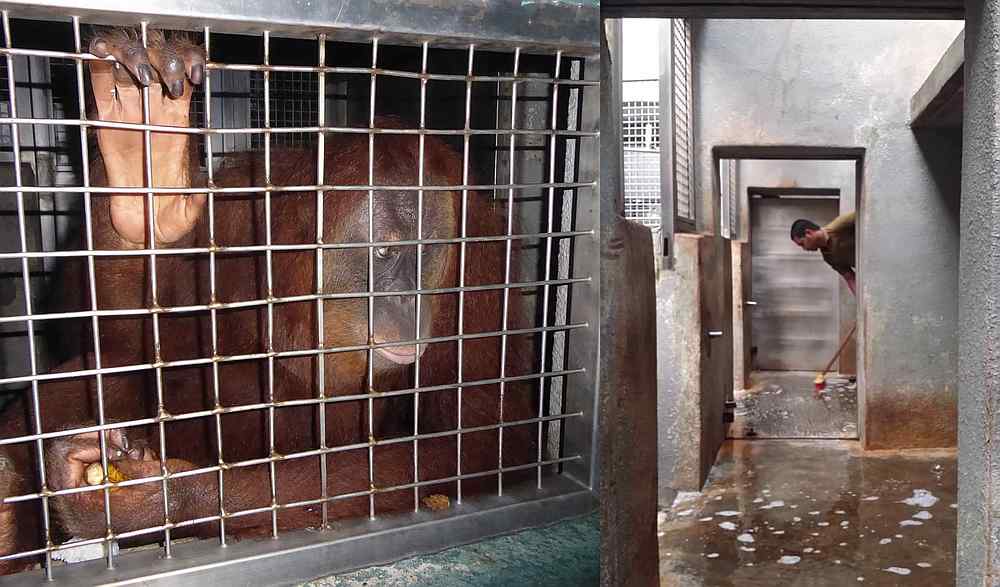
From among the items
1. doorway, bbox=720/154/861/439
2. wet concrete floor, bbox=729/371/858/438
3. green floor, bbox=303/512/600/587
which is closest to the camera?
green floor, bbox=303/512/600/587

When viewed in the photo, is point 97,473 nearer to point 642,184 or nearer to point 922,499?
point 642,184

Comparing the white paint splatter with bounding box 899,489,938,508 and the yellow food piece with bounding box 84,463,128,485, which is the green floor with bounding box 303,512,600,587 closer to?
the yellow food piece with bounding box 84,463,128,485

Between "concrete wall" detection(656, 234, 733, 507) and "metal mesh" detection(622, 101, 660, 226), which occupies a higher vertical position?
"metal mesh" detection(622, 101, 660, 226)

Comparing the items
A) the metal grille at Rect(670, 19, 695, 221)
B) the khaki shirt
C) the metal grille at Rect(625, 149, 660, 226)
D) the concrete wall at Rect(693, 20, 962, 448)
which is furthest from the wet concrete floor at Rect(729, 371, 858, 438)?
the metal grille at Rect(625, 149, 660, 226)

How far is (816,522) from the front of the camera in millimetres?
3498

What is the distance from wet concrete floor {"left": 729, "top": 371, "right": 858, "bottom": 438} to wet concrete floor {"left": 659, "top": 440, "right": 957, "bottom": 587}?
0.52 m

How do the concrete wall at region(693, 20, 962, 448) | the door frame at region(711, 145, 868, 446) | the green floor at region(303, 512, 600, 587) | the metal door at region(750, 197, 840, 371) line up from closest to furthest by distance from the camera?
the green floor at region(303, 512, 600, 587)
the concrete wall at region(693, 20, 962, 448)
the door frame at region(711, 145, 868, 446)
the metal door at region(750, 197, 840, 371)

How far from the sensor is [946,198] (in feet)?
14.9

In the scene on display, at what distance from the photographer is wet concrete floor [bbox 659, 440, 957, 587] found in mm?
2959

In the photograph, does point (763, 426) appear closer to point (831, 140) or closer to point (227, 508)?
point (831, 140)

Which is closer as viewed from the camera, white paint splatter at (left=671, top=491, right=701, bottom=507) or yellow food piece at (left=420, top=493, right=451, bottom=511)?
yellow food piece at (left=420, top=493, right=451, bottom=511)

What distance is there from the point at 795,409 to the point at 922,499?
2.39m

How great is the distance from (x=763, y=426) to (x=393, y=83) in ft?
13.2

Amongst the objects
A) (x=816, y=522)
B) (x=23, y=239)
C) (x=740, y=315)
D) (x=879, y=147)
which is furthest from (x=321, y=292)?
(x=740, y=315)
